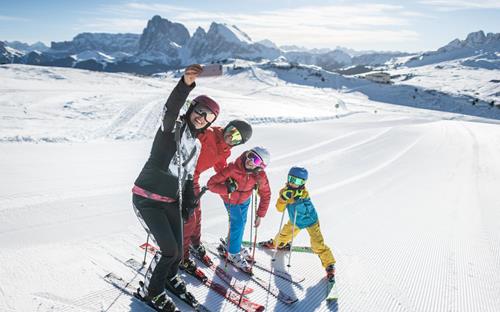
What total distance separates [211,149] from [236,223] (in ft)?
3.38

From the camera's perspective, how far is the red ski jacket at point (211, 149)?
15.1 feet

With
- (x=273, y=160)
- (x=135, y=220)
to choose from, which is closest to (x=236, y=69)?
(x=273, y=160)

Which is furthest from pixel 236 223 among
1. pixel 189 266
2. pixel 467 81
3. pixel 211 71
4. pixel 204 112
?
pixel 467 81

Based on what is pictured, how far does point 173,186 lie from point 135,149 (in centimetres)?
853

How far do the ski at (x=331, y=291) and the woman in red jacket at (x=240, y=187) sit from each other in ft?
3.44

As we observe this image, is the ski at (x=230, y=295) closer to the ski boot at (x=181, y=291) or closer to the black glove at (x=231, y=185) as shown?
the ski boot at (x=181, y=291)

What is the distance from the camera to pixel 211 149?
4.64 m

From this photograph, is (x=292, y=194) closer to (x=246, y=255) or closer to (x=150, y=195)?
(x=246, y=255)

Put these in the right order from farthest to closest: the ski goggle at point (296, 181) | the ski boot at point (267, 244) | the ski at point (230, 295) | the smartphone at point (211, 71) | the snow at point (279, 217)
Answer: the ski boot at point (267, 244), the ski goggle at point (296, 181), the snow at point (279, 217), the ski at point (230, 295), the smartphone at point (211, 71)

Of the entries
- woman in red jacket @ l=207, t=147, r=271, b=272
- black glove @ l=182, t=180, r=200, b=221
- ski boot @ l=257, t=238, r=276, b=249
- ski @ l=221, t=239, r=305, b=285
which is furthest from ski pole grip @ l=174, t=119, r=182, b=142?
ski boot @ l=257, t=238, r=276, b=249

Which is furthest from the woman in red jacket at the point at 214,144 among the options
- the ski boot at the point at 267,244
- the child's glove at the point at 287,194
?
the ski boot at the point at 267,244

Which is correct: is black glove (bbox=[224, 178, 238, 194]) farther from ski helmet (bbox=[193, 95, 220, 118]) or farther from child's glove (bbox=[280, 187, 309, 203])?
ski helmet (bbox=[193, 95, 220, 118])

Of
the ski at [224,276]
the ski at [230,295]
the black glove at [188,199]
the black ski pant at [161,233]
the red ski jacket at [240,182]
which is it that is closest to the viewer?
the black ski pant at [161,233]

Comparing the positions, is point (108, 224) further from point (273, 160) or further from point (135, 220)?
point (273, 160)
